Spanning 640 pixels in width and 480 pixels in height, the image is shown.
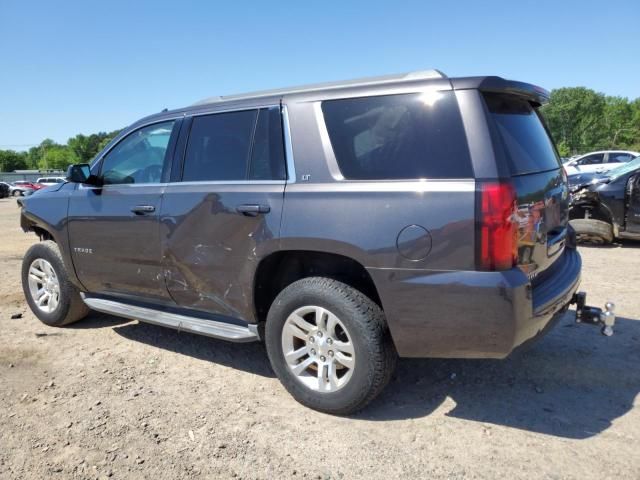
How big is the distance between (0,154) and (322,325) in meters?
141

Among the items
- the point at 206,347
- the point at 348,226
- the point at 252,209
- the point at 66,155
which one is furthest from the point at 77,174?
the point at 66,155

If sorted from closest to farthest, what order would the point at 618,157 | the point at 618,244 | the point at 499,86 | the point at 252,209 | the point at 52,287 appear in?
1. the point at 499,86
2. the point at 252,209
3. the point at 52,287
4. the point at 618,244
5. the point at 618,157

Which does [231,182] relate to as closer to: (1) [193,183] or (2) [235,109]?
(1) [193,183]

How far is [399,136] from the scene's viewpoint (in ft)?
9.59

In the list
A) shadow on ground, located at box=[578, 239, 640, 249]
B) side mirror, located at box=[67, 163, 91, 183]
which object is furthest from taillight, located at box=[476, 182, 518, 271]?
shadow on ground, located at box=[578, 239, 640, 249]

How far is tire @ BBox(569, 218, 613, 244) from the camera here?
815 cm

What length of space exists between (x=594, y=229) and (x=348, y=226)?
6.72 m

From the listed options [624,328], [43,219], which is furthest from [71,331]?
[624,328]

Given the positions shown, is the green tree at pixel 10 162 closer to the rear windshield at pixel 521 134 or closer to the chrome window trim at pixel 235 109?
the chrome window trim at pixel 235 109

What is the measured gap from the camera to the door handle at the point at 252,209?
3289 mm

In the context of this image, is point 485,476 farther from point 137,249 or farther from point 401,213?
point 137,249

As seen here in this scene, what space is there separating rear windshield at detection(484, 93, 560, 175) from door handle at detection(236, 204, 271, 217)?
145cm

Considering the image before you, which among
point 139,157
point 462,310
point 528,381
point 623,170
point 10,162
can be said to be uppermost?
point 10,162

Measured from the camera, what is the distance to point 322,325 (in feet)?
→ 10.3
